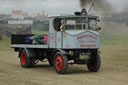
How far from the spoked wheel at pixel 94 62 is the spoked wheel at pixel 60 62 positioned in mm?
1558

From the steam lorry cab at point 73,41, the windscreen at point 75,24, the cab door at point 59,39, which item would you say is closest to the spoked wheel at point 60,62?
the steam lorry cab at point 73,41

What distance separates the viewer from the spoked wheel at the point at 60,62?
44.2ft

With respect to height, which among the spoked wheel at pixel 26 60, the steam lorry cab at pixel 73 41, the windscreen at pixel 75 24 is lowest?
the spoked wheel at pixel 26 60

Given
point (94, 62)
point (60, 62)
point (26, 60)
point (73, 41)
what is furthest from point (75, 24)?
point (26, 60)

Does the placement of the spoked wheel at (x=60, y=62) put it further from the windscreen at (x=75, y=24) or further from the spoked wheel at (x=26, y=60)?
the spoked wheel at (x=26, y=60)

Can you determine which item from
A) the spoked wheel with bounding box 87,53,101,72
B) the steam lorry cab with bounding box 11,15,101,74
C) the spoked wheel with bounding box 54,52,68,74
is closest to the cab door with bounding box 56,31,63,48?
the steam lorry cab with bounding box 11,15,101,74

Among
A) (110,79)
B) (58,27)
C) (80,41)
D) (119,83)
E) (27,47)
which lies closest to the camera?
(119,83)

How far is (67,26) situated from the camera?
46.0 feet

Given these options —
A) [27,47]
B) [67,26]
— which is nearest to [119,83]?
[67,26]

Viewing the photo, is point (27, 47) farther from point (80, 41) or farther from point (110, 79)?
point (110, 79)

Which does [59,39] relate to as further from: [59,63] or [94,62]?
[94,62]

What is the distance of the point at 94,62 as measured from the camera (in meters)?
14.6

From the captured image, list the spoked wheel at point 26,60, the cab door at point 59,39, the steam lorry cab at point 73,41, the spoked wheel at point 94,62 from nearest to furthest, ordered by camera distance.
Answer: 1. the steam lorry cab at point 73,41
2. the cab door at point 59,39
3. the spoked wheel at point 94,62
4. the spoked wheel at point 26,60

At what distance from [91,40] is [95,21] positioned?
1.10 m
